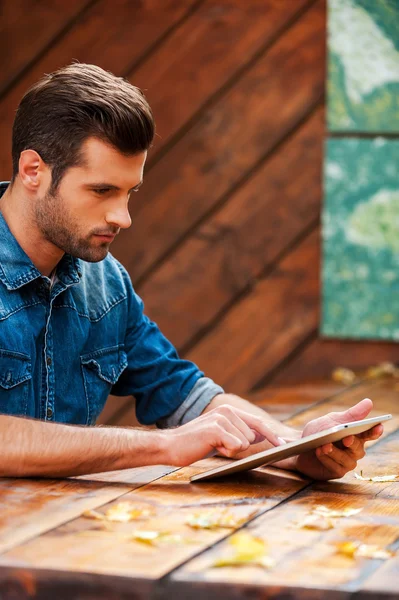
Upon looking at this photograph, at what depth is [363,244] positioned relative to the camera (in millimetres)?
3238

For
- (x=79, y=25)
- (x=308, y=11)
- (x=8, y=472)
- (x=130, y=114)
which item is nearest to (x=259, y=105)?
(x=308, y=11)

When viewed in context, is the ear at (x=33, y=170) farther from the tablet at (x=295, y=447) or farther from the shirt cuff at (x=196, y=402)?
the tablet at (x=295, y=447)

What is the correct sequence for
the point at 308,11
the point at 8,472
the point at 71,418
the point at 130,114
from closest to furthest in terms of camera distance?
1. the point at 8,472
2. the point at 130,114
3. the point at 71,418
4. the point at 308,11

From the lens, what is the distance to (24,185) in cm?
177

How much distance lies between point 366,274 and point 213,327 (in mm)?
588

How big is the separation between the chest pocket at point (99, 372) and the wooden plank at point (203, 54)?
145cm

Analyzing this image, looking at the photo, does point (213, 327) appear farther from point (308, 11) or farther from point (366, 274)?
point (308, 11)

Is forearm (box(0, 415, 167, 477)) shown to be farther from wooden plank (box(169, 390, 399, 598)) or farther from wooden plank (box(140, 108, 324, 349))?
wooden plank (box(140, 108, 324, 349))

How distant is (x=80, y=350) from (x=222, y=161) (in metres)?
1.55

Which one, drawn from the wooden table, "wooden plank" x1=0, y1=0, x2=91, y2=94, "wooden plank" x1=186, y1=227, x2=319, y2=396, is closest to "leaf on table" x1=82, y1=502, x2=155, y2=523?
the wooden table

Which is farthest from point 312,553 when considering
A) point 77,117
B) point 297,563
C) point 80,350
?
point 77,117

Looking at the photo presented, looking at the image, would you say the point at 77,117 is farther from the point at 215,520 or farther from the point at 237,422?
the point at 215,520

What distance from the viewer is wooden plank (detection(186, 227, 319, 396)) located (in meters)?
3.24

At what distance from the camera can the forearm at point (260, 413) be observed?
1.66 metres
